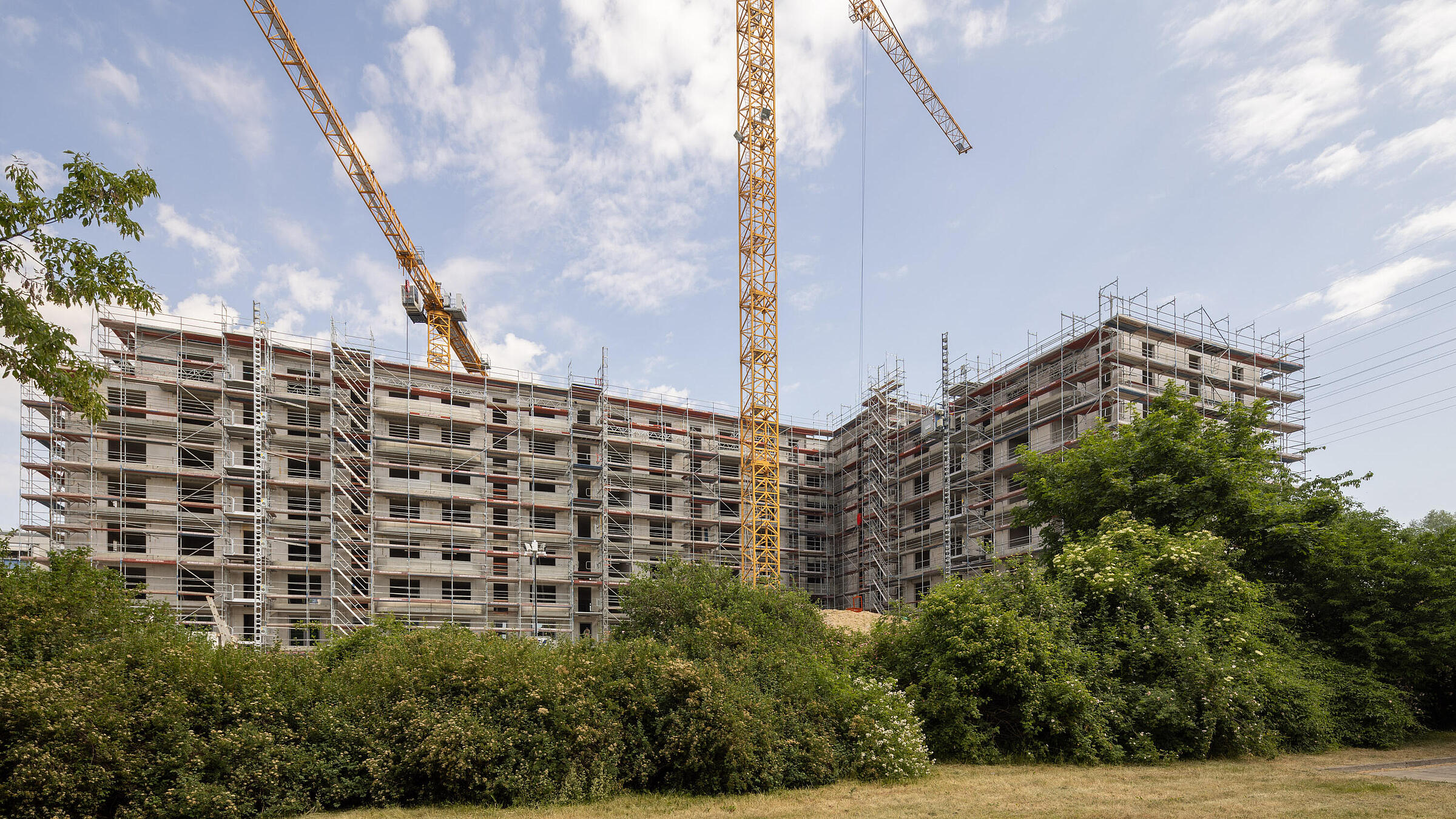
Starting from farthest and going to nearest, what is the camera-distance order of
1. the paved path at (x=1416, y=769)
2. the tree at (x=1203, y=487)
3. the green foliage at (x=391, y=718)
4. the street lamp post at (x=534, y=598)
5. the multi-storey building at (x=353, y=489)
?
the street lamp post at (x=534, y=598)
the multi-storey building at (x=353, y=489)
the tree at (x=1203, y=487)
the paved path at (x=1416, y=769)
the green foliage at (x=391, y=718)

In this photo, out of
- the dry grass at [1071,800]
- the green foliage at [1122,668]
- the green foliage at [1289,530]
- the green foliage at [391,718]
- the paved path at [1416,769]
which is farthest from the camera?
the green foliage at [1289,530]

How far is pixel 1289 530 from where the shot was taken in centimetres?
2075

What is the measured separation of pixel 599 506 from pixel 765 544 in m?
11.1

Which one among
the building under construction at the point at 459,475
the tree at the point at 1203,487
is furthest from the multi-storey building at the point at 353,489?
the tree at the point at 1203,487

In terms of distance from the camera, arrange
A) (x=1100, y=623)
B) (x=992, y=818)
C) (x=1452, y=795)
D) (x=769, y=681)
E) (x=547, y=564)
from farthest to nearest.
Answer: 1. (x=547, y=564)
2. (x=1100, y=623)
3. (x=769, y=681)
4. (x=1452, y=795)
5. (x=992, y=818)

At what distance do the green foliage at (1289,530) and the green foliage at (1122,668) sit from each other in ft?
4.95

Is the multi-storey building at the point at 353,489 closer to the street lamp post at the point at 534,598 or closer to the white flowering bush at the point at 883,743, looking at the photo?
the street lamp post at the point at 534,598

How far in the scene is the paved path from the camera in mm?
13836

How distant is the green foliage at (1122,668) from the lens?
16188 millimetres

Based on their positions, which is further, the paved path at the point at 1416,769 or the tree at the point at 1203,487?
the tree at the point at 1203,487

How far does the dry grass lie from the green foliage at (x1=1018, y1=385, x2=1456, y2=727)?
6.74 meters

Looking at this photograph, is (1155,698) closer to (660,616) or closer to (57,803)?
(660,616)

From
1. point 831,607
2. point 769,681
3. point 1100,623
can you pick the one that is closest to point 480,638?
point 769,681

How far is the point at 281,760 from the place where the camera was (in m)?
12.2
